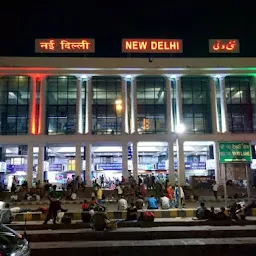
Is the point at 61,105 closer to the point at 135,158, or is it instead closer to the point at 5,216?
the point at 135,158

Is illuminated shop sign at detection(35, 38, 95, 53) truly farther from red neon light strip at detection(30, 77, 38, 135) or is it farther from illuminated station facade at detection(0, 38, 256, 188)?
red neon light strip at detection(30, 77, 38, 135)

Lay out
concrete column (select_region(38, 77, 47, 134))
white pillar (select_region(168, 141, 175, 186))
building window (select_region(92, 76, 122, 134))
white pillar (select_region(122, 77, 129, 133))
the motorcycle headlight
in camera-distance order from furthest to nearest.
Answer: building window (select_region(92, 76, 122, 134)) < white pillar (select_region(122, 77, 129, 133)) < concrete column (select_region(38, 77, 47, 134)) < white pillar (select_region(168, 141, 175, 186)) < the motorcycle headlight

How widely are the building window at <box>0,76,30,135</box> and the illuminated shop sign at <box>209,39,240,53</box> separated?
2171 cm

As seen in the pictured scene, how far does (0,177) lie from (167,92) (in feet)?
69.3

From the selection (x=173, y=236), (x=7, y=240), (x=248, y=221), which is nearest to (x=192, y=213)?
(x=248, y=221)

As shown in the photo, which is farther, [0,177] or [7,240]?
[0,177]

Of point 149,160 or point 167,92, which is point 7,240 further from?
point 149,160

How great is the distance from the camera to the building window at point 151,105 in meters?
40.2

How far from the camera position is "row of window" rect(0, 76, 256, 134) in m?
39.7

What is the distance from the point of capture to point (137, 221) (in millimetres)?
15578

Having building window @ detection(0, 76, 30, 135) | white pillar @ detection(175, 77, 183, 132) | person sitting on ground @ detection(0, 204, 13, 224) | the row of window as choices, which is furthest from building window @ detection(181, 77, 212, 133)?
person sitting on ground @ detection(0, 204, 13, 224)

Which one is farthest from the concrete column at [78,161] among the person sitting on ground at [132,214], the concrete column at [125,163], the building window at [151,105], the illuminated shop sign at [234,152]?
the person sitting on ground at [132,214]

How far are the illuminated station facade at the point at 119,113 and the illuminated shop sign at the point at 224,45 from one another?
1.06m

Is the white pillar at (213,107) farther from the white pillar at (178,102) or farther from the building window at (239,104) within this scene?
the white pillar at (178,102)
